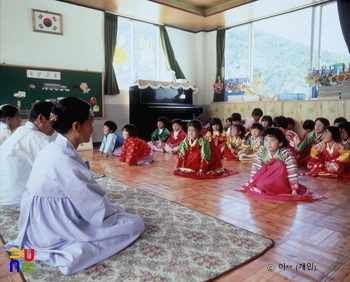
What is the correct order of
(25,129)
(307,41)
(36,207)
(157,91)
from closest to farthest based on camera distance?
1. (36,207)
2. (25,129)
3. (307,41)
4. (157,91)

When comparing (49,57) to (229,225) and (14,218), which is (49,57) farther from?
(229,225)

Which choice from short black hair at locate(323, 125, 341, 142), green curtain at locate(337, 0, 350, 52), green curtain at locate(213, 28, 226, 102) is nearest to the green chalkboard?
green curtain at locate(213, 28, 226, 102)

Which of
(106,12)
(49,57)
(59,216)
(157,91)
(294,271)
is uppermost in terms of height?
(106,12)

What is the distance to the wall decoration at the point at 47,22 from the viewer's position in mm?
5723

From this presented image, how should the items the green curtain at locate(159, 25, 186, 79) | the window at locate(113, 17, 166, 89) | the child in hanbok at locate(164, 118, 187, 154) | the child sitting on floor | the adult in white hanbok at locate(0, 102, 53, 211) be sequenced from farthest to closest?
the green curtain at locate(159, 25, 186, 79)
the window at locate(113, 17, 166, 89)
the child in hanbok at locate(164, 118, 187, 154)
the child sitting on floor
the adult in white hanbok at locate(0, 102, 53, 211)

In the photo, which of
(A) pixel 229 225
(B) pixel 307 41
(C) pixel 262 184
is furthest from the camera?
(B) pixel 307 41

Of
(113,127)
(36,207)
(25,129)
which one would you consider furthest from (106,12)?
(36,207)

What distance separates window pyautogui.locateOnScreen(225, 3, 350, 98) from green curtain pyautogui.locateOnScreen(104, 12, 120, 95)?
2.93 meters

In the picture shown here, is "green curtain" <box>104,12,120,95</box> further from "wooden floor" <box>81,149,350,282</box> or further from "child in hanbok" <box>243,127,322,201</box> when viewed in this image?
"child in hanbok" <box>243,127,322,201</box>

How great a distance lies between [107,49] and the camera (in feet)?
21.7

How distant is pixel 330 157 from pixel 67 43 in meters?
5.33

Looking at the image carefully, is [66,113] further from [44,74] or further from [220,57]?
[220,57]

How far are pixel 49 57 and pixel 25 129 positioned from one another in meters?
4.20

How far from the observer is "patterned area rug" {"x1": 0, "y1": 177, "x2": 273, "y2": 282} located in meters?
1.50
